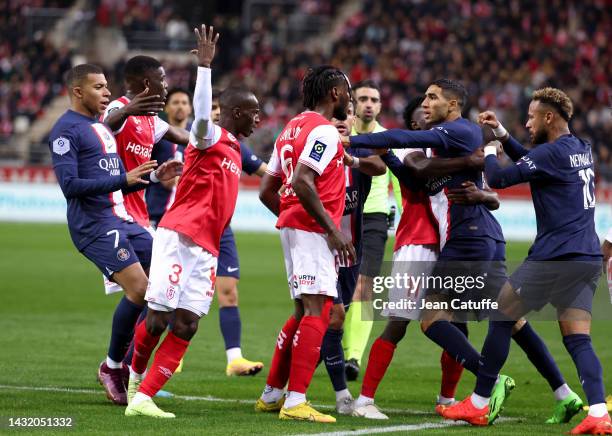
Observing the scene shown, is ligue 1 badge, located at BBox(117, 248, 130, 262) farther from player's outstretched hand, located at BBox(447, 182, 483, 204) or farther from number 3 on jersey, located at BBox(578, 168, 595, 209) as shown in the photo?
number 3 on jersey, located at BBox(578, 168, 595, 209)

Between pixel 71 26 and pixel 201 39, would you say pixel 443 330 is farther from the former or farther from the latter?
pixel 71 26

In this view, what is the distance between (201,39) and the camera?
7570 millimetres

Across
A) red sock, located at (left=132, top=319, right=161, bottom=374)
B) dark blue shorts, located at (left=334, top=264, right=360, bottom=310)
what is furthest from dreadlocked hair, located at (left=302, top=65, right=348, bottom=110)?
red sock, located at (left=132, top=319, right=161, bottom=374)

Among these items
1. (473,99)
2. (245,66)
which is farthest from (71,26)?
(473,99)

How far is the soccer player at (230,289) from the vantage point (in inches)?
418

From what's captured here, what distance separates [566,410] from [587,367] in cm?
63

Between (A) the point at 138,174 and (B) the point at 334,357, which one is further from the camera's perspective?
(B) the point at 334,357

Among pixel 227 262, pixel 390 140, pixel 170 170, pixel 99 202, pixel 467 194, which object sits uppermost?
pixel 390 140

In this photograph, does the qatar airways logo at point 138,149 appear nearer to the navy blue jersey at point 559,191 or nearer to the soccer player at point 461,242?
the soccer player at point 461,242

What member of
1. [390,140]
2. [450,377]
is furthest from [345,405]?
[390,140]

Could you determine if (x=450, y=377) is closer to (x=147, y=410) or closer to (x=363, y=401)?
(x=363, y=401)

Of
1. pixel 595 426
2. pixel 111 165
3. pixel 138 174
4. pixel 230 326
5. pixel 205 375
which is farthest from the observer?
pixel 230 326

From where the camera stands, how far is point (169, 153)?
10.9 m

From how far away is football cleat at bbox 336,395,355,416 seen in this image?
325 inches
